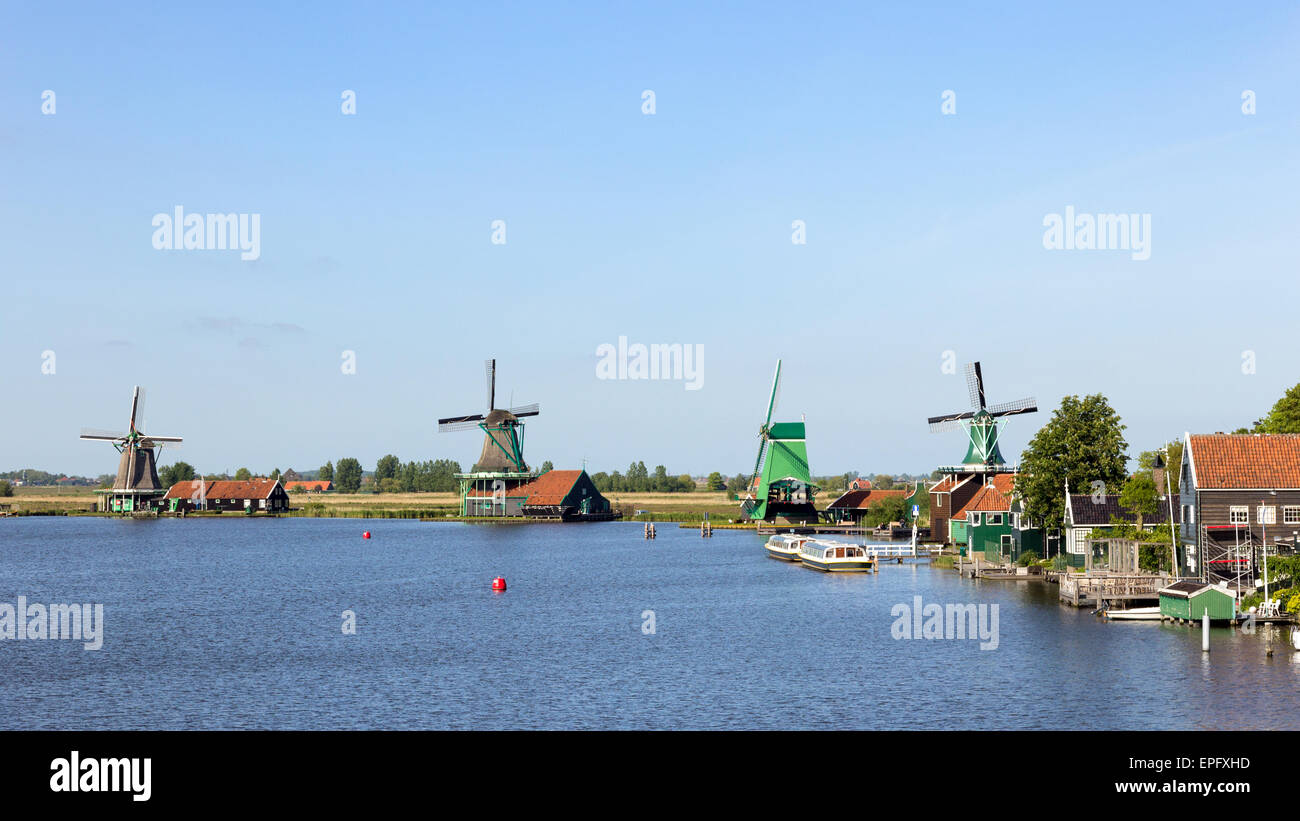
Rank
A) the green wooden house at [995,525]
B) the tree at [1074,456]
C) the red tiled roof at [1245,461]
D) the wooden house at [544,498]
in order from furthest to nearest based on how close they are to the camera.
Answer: the wooden house at [544,498] → the green wooden house at [995,525] → the tree at [1074,456] → the red tiled roof at [1245,461]

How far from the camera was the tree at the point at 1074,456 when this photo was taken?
84500mm

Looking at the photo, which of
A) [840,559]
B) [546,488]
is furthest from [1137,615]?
[546,488]

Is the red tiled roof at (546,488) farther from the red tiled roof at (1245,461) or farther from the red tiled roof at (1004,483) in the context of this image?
the red tiled roof at (1245,461)

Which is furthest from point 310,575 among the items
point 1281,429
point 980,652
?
point 1281,429

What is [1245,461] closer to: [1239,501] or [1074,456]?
[1239,501]

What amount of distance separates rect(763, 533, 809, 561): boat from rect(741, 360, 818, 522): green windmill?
169 feet

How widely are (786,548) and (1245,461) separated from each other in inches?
2098

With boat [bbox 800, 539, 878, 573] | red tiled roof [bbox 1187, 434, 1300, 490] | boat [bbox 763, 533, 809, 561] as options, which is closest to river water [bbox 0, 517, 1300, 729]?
boat [bbox 800, 539, 878, 573]

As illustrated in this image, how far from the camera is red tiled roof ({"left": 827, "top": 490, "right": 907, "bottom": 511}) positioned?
552ft

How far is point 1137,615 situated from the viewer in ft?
200

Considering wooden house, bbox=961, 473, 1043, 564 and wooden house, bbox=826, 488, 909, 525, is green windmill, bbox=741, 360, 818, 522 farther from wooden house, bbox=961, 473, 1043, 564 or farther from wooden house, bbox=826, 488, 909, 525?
wooden house, bbox=961, 473, 1043, 564

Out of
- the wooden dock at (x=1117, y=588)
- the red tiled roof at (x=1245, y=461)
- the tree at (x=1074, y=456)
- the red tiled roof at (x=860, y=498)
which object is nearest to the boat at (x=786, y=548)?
the tree at (x=1074, y=456)

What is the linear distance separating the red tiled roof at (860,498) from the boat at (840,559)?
2541 inches
